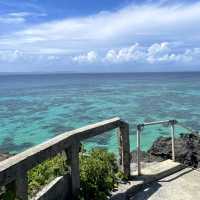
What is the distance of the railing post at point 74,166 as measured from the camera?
17.9 ft

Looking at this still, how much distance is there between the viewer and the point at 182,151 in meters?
13.2

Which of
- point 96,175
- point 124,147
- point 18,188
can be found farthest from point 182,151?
point 18,188

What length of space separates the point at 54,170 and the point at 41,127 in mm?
28169

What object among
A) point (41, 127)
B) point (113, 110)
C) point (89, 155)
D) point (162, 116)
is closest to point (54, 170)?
point (89, 155)

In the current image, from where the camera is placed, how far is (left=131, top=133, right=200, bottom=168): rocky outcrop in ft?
41.1

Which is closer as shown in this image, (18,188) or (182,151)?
(18,188)

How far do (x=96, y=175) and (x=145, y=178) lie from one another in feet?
4.68

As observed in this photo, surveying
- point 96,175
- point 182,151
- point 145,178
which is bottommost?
point 182,151

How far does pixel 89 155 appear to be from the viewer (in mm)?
6523

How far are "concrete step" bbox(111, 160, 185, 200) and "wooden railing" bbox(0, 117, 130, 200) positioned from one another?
0.28m

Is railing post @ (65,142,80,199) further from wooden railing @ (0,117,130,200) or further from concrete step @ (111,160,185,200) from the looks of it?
concrete step @ (111,160,185,200)

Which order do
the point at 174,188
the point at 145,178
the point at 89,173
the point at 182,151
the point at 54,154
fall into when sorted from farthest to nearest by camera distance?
the point at 182,151
the point at 145,178
the point at 174,188
the point at 89,173
the point at 54,154

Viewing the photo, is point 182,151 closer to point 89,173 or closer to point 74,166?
point 89,173

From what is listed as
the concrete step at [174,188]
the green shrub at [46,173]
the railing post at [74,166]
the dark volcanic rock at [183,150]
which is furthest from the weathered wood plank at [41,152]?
the dark volcanic rock at [183,150]
